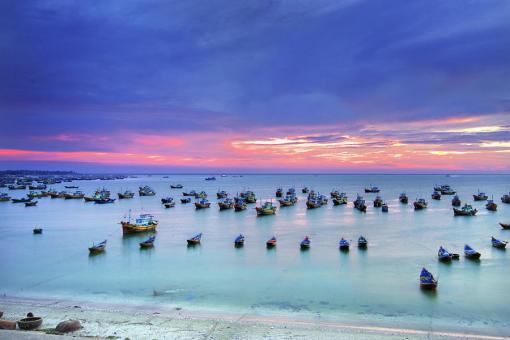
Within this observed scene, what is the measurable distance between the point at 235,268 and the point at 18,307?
15.4m

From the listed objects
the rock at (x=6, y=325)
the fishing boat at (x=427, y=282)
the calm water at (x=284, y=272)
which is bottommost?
the calm water at (x=284, y=272)

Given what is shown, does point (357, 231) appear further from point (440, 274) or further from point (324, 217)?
point (440, 274)

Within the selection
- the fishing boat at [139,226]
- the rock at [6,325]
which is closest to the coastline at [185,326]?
the rock at [6,325]

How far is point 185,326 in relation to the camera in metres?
19.4

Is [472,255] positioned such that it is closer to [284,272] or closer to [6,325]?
[284,272]

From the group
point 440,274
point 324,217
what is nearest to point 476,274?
point 440,274

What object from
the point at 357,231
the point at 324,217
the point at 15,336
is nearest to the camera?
the point at 15,336

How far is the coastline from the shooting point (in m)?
18.1

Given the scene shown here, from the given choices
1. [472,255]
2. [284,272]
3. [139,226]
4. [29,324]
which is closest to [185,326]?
[29,324]

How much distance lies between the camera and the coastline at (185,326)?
59.5 feet

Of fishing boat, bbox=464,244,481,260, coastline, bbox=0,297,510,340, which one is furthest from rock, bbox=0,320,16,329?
fishing boat, bbox=464,244,481,260

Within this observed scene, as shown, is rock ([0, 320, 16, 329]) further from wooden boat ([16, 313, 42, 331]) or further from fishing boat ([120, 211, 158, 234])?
fishing boat ([120, 211, 158, 234])

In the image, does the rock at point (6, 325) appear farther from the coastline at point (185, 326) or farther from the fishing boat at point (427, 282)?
the fishing boat at point (427, 282)

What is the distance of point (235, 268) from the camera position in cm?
3281
